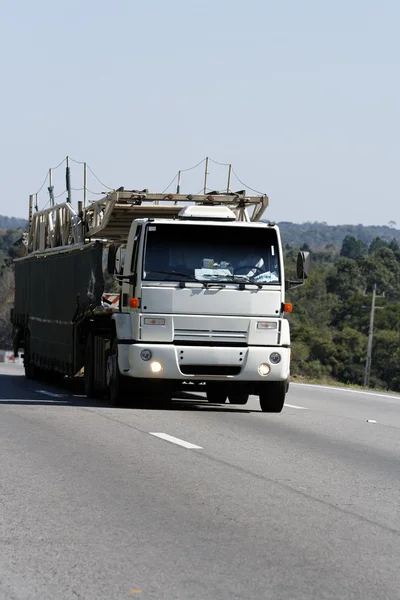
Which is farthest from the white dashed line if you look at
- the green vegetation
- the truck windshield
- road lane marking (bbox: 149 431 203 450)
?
the green vegetation

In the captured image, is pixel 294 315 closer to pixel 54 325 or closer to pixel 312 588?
pixel 54 325

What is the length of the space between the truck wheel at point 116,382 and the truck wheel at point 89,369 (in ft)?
4.31

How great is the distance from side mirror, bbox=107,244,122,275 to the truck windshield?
Result: 717mm

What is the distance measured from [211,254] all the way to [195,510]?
865 cm

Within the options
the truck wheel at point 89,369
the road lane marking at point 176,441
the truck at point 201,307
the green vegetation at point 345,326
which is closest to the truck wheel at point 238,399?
the truck at point 201,307

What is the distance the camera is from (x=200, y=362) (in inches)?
680

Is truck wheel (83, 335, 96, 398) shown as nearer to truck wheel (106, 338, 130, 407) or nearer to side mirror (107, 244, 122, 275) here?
truck wheel (106, 338, 130, 407)

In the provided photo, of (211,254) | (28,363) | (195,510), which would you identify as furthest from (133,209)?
(195,510)

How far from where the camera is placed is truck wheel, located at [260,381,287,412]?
714 inches

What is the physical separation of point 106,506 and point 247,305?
28.1ft

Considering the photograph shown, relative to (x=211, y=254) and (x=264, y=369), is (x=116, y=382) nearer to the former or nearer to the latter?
(x=264, y=369)

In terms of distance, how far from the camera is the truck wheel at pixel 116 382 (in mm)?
17938

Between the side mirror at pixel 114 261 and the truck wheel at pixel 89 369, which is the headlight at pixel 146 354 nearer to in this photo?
the side mirror at pixel 114 261

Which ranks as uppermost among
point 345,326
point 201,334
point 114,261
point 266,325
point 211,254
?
point 211,254
